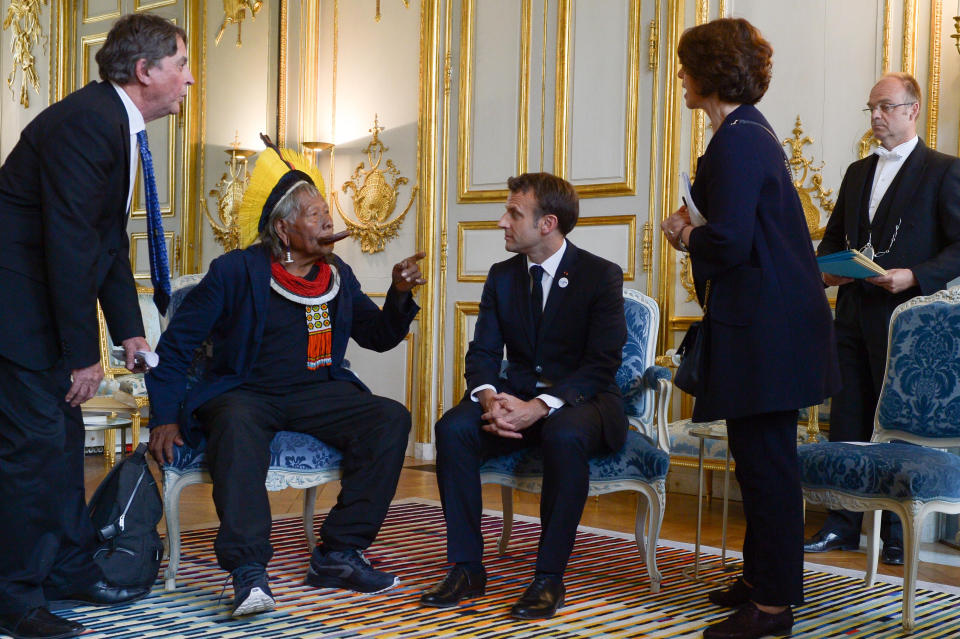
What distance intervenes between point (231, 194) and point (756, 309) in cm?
557

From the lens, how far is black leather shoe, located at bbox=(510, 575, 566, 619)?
2.71 m

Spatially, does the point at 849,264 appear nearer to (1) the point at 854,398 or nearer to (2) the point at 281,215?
(1) the point at 854,398

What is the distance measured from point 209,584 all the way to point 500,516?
1501 mm

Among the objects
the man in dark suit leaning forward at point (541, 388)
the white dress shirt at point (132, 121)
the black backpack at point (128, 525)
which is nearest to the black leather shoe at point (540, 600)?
the man in dark suit leaning forward at point (541, 388)

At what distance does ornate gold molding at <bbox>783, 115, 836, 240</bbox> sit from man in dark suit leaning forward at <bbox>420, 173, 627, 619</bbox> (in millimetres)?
1860

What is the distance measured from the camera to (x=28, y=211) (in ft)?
8.27

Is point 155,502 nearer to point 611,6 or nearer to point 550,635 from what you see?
point 550,635

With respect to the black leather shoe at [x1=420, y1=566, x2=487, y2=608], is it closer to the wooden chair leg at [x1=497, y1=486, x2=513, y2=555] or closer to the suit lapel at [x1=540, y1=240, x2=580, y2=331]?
the wooden chair leg at [x1=497, y1=486, x2=513, y2=555]

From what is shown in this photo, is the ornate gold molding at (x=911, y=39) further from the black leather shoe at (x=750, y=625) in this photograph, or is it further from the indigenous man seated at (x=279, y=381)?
the black leather shoe at (x=750, y=625)

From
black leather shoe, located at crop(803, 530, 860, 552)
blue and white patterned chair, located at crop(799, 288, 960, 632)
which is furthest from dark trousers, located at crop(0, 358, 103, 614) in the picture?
black leather shoe, located at crop(803, 530, 860, 552)

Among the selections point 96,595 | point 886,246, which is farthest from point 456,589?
point 886,246

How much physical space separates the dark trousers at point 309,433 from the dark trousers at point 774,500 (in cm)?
106

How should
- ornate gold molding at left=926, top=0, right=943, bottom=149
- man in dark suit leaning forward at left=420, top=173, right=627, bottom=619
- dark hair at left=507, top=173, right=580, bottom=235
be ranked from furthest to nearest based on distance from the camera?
ornate gold molding at left=926, top=0, right=943, bottom=149, dark hair at left=507, top=173, right=580, bottom=235, man in dark suit leaning forward at left=420, top=173, right=627, bottom=619

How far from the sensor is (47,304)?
2.54m
